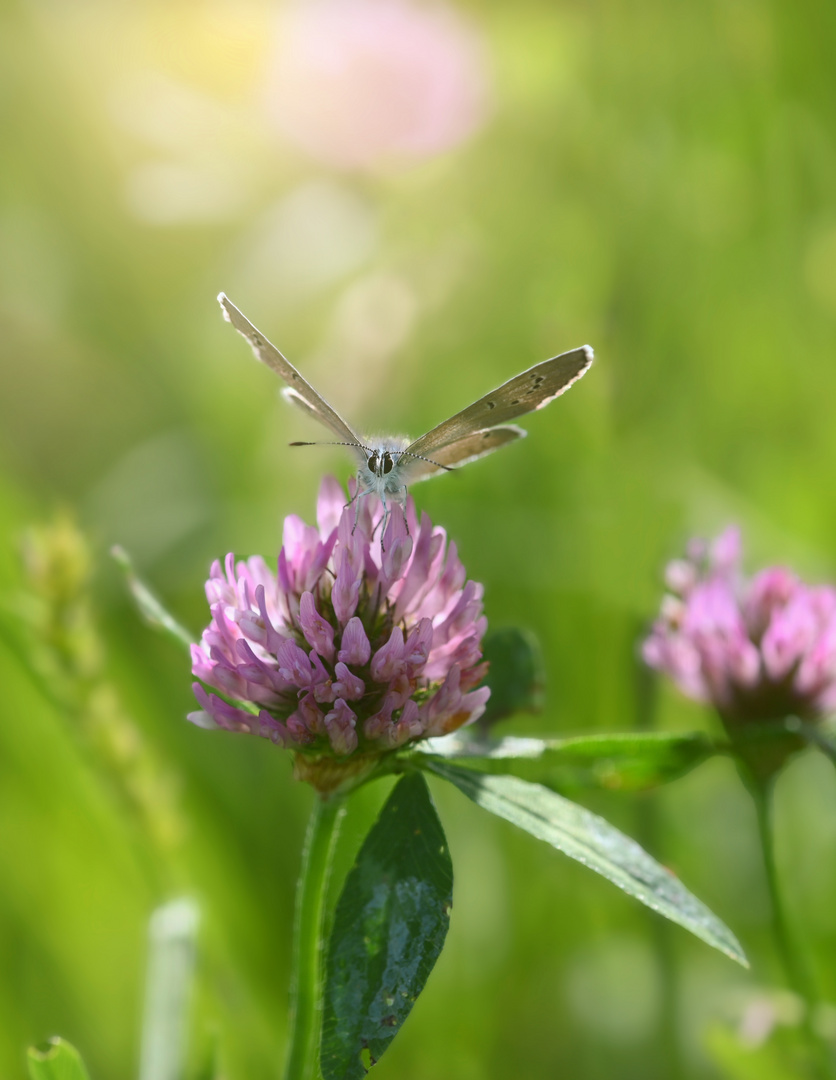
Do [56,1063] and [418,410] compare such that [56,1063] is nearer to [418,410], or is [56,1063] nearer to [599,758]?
[599,758]

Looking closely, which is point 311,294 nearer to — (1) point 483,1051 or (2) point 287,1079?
(1) point 483,1051

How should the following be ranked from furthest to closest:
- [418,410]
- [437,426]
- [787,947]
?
1. [418,410]
2. [787,947]
3. [437,426]

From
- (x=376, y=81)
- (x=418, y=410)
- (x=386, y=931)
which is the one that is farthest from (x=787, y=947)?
(x=376, y=81)

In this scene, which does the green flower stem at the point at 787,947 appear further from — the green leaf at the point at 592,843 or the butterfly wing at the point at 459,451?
the butterfly wing at the point at 459,451

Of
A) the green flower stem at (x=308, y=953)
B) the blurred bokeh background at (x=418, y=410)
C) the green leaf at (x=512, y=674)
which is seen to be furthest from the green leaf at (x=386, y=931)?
the green leaf at (x=512, y=674)

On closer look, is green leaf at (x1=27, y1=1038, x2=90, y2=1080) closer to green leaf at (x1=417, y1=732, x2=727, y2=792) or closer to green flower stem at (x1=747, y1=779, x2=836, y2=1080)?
green leaf at (x1=417, y1=732, x2=727, y2=792)

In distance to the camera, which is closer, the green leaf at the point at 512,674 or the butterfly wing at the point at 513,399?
the butterfly wing at the point at 513,399
